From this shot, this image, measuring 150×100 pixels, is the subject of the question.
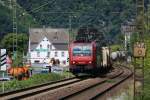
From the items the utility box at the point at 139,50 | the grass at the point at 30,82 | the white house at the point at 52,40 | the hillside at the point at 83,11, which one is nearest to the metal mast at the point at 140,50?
the utility box at the point at 139,50

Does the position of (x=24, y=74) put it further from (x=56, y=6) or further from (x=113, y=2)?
(x=56, y=6)

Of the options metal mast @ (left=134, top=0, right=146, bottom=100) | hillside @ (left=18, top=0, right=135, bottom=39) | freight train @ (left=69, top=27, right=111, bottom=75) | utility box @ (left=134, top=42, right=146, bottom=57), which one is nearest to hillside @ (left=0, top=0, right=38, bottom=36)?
hillside @ (left=18, top=0, right=135, bottom=39)

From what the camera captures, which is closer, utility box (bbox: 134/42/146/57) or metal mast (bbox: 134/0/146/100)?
utility box (bbox: 134/42/146/57)

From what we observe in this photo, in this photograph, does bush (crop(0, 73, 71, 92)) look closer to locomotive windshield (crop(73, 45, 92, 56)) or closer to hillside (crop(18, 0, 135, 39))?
locomotive windshield (crop(73, 45, 92, 56))

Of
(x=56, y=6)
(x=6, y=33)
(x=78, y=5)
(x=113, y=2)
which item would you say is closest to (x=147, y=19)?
(x=113, y=2)

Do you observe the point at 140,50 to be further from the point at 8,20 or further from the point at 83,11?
the point at 8,20

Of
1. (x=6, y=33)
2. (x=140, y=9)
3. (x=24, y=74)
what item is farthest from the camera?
(x=6, y=33)

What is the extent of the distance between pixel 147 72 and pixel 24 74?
24.4 meters

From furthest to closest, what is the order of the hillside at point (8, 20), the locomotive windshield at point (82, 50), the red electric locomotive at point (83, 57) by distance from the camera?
the hillside at point (8, 20)
the locomotive windshield at point (82, 50)
the red electric locomotive at point (83, 57)

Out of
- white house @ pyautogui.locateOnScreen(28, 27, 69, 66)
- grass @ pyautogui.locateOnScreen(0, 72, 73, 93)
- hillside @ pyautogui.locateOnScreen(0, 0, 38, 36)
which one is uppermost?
hillside @ pyautogui.locateOnScreen(0, 0, 38, 36)

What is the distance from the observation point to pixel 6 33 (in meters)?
135

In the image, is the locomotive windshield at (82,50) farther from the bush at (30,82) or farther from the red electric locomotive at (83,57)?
the bush at (30,82)

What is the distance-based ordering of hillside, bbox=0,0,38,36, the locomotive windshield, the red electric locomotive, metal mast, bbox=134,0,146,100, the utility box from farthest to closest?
hillside, bbox=0,0,38,36 < the locomotive windshield < the red electric locomotive < metal mast, bbox=134,0,146,100 < the utility box

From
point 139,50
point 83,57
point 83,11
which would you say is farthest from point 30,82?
point 83,11
